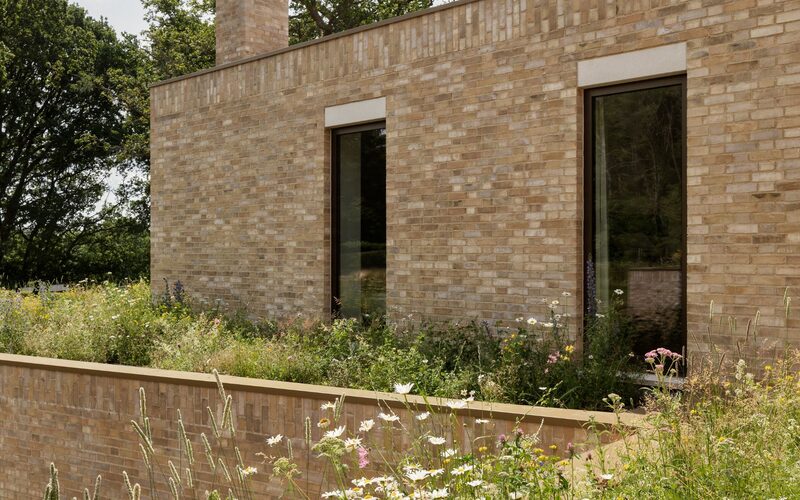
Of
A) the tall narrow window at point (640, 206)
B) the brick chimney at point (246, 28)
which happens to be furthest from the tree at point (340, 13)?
the tall narrow window at point (640, 206)

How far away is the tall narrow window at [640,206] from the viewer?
6.97 metres

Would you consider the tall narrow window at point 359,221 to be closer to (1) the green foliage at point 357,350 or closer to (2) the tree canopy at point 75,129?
(1) the green foliage at point 357,350

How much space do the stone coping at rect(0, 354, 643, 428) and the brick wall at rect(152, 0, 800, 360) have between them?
7.87 ft

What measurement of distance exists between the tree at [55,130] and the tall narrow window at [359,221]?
18023 mm

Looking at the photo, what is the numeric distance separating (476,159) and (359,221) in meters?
2.14

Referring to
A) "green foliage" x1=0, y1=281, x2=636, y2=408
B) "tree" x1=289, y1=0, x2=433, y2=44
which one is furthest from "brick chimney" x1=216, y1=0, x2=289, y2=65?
"tree" x1=289, y1=0, x2=433, y2=44

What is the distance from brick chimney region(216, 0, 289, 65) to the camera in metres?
12.6

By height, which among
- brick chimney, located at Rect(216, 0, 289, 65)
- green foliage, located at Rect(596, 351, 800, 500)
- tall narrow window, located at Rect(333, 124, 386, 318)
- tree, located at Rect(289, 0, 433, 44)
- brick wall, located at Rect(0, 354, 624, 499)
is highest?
tree, located at Rect(289, 0, 433, 44)

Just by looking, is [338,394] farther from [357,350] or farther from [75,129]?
[75,129]

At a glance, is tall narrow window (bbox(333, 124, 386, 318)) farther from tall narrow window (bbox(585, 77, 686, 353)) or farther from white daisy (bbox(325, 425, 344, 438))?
white daisy (bbox(325, 425, 344, 438))

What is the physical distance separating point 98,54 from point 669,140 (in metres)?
23.7

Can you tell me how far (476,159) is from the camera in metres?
A: 8.18

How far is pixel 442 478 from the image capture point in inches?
148

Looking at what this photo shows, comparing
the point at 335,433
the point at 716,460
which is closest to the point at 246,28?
the point at 335,433
